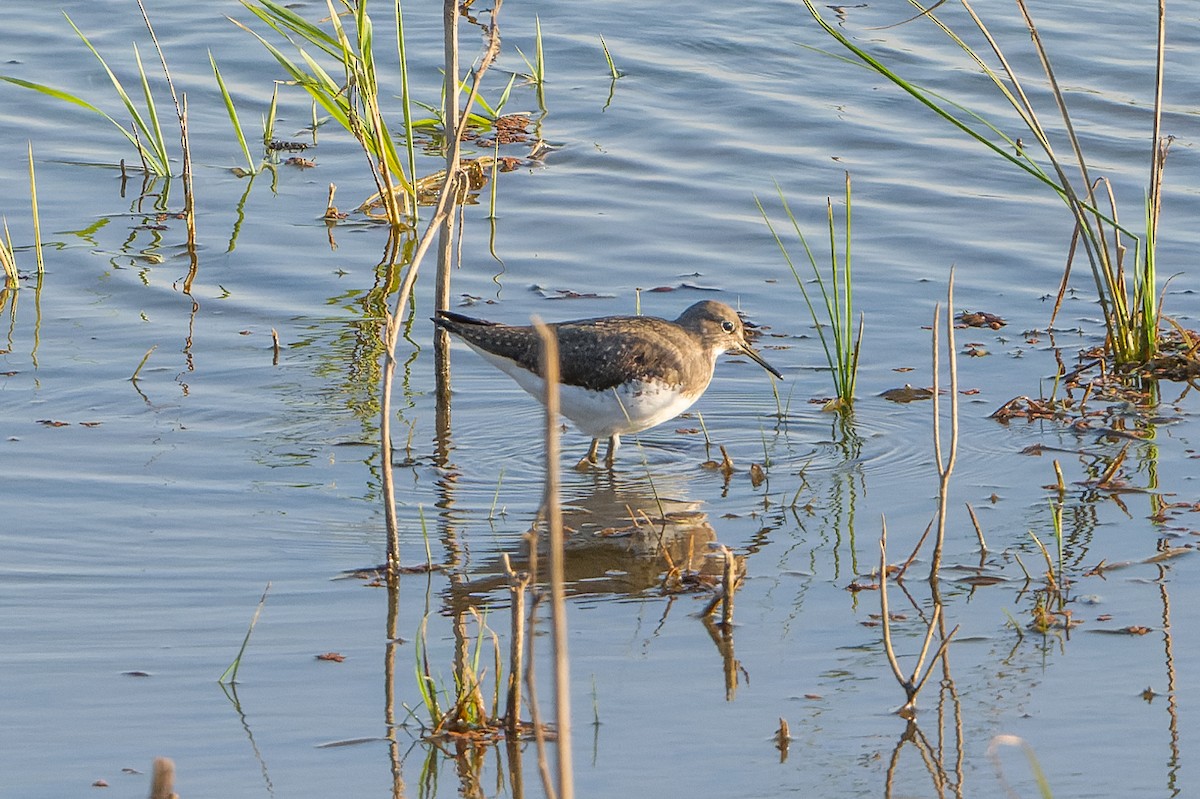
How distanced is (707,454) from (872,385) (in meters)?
1.17

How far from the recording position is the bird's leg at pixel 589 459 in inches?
285

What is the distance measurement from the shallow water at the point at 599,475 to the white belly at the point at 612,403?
22 cm

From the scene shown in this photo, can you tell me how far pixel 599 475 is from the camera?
7129 mm

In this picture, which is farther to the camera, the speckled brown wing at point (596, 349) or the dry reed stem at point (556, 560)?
the speckled brown wing at point (596, 349)

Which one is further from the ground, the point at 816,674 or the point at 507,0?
the point at 507,0

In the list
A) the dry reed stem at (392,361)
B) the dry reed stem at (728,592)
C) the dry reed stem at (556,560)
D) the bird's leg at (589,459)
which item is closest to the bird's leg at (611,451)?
the bird's leg at (589,459)

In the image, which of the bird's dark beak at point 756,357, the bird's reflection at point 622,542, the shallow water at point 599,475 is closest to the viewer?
the shallow water at point 599,475

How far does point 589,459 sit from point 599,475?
200 mm

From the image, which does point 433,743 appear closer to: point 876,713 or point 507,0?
point 876,713

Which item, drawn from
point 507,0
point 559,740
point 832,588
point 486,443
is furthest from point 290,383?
point 507,0

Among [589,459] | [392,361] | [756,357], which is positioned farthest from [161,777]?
[756,357]

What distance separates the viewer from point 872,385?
7828 mm

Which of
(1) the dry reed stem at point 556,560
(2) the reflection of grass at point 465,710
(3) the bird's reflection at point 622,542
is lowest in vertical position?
(3) the bird's reflection at point 622,542

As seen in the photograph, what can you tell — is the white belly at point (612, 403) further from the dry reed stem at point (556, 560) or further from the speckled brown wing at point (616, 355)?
the dry reed stem at point (556, 560)
